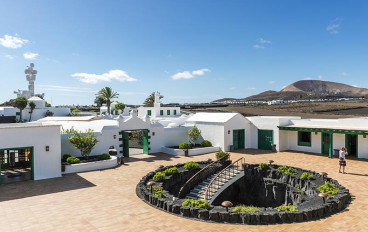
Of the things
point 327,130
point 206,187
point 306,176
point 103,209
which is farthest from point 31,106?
point 306,176

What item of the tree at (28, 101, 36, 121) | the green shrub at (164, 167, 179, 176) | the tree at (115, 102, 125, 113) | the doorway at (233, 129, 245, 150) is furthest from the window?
the tree at (28, 101, 36, 121)

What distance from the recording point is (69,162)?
17.5m

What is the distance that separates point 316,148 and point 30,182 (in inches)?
871

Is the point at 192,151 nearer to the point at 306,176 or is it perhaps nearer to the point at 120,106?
the point at 306,176

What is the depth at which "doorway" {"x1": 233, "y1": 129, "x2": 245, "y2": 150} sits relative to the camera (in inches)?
1009

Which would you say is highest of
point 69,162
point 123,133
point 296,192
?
point 123,133

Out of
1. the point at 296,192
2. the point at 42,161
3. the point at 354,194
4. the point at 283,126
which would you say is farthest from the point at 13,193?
the point at 283,126

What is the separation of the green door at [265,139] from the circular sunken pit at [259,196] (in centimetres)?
797

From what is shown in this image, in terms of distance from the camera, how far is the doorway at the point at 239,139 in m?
25.6

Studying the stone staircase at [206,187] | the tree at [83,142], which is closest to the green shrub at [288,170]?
the stone staircase at [206,187]

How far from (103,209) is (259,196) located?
436 inches

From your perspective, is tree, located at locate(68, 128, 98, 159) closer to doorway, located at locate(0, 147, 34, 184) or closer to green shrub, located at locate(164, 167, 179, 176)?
doorway, located at locate(0, 147, 34, 184)

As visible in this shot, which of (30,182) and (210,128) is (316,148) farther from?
(30,182)

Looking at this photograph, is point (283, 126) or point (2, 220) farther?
point (283, 126)
